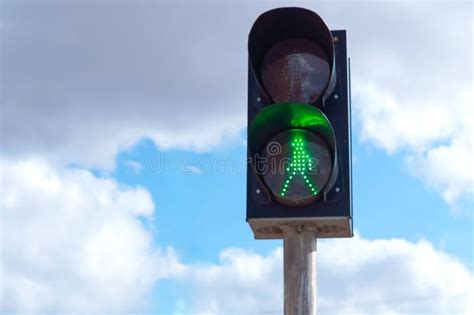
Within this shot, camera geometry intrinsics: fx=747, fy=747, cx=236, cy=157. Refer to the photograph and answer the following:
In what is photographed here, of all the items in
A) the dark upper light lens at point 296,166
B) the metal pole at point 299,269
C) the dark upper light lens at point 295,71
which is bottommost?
the metal pole at point 299,269

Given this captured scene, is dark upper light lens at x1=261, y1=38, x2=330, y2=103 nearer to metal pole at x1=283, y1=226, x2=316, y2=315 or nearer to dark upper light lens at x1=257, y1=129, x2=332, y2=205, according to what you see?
dark upper light lens at x1=257, y1=129, x2=332, y2=205

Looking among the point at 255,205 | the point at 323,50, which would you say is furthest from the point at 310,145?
the point at 323,50

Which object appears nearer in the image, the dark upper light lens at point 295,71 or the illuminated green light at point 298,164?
the illuminated green light at point 298,164

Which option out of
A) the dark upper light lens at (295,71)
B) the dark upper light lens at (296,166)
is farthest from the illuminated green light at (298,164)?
the dark upper light lens at (295,71)

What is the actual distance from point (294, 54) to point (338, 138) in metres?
0.77

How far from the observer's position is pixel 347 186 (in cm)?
435

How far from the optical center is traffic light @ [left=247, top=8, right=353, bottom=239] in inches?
171

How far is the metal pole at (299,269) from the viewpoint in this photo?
4.28 metres

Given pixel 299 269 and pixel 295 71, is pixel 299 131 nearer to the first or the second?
pixel 295 71

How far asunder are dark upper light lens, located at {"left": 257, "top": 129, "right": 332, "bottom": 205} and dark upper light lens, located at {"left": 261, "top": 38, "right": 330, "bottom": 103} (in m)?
0.37

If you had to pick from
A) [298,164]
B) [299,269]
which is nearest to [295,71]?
[298,164]

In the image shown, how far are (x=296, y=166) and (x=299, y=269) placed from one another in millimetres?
602

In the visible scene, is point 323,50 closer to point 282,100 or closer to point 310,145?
point 282,100

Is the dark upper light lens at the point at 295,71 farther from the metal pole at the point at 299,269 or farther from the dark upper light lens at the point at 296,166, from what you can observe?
the metal pole at the point at 299,269
